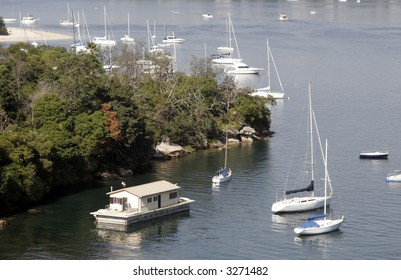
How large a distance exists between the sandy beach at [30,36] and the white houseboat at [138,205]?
86399 mm

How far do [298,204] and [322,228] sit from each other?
4420 mm

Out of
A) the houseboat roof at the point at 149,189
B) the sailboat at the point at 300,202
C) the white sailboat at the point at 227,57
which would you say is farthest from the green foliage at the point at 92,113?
the white sailboat at the point at 227,57

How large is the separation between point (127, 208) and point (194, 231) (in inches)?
160

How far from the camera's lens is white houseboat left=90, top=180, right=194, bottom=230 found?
4756 cm

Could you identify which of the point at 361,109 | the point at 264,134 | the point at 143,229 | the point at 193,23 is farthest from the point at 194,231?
the point at 193,23

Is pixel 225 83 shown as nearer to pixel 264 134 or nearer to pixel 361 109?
pixel 264 134

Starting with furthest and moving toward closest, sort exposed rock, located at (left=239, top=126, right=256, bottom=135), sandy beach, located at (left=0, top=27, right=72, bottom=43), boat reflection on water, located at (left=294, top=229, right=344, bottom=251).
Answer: sandy beach, located at (left=0, top=27, right=72, bottom=43) < exposed rock, located at (left=239, top=126, right=256, bottom=135) < boat reflection on water, located at (left=294, top=229, right=344, bottom=251)

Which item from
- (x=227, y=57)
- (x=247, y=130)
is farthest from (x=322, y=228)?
(x=227, y=57)

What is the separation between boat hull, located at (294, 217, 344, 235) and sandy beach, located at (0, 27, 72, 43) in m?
91.6

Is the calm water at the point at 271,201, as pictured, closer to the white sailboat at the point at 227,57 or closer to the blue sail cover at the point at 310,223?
the blue sail cover at the point at 310,223

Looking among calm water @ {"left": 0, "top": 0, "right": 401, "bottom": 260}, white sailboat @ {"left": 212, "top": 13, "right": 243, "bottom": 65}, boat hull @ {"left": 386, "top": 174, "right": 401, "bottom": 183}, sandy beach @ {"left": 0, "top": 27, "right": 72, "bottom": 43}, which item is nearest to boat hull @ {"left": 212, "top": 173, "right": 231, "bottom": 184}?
calm water @ {"left": 0, "top": 0, "right": 401, "bottom": 260}

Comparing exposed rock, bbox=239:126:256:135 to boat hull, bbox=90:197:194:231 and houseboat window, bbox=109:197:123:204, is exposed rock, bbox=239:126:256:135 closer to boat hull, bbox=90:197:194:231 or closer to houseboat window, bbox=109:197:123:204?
boat hull, bbox=90:197:194:231

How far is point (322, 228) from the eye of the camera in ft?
154

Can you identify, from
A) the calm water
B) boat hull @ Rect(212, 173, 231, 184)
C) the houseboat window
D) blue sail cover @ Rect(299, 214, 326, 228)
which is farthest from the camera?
boat hull @ Rect(212, 173, 231, 184)
